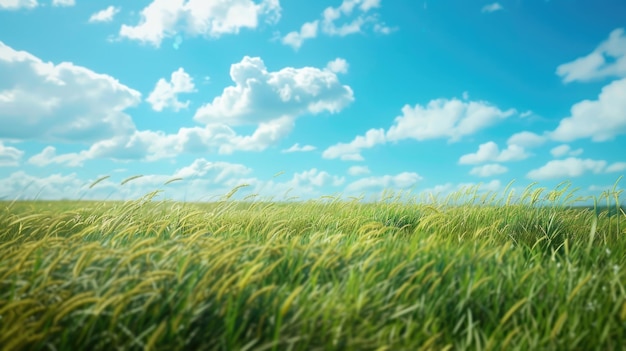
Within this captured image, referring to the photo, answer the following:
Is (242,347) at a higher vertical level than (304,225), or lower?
lower

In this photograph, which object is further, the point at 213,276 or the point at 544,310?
the point at 544,310

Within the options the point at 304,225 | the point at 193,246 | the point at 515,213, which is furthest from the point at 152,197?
the point at 515,213

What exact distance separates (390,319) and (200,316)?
110 centimetres

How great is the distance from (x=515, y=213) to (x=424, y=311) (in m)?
4.32

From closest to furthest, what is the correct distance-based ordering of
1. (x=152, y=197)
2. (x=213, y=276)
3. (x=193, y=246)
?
(x=213, y=276), (x=193, y=246), (x=152, y=197)

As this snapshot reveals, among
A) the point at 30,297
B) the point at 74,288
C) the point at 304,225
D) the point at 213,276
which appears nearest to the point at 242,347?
the point at 213,276

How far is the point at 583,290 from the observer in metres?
3.23

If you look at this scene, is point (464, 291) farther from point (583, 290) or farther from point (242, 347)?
point (242, 347)

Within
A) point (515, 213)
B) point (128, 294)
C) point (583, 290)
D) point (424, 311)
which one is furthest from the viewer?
point (515, 213)

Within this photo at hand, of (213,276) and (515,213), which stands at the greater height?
(515,213)

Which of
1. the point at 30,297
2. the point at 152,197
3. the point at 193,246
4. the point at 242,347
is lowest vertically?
the point at 242,347

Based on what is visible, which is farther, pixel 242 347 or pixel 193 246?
pixel 193 246

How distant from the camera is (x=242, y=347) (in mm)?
2488

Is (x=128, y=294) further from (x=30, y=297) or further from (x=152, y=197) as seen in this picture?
(x=152, y=197)
